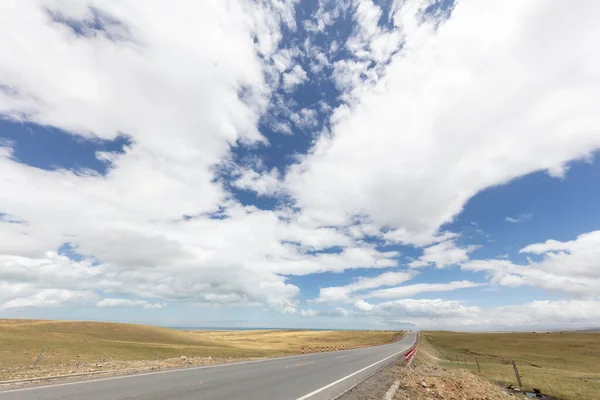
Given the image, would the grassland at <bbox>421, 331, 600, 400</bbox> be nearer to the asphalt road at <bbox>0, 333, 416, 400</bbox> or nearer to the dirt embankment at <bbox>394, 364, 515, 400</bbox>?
the dirt embankment at <bbox>394, 364, 515, 400</bbox>

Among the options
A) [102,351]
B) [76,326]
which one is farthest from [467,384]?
[76,326]

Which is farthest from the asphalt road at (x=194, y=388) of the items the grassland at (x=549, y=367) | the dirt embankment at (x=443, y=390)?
the grassland at (x=549, y=367)

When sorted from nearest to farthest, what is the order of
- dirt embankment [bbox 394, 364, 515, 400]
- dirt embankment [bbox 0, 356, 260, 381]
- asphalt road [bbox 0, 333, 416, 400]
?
asphalt road [bbox 0, 333, 416, 400]
dirt embankment [bbox 394, 364, 515, 400]
dirt embankment [bbox 0, 356, 260, 381]

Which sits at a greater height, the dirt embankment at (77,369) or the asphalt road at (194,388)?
the dirt embankment at (77,369)

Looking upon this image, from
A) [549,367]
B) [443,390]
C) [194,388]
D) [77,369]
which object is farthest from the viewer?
[549,367]

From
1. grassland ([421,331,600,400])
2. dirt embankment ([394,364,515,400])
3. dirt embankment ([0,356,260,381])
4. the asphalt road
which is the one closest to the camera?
the asphalt road

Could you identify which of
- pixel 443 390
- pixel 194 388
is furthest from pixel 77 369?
pixel 443 390

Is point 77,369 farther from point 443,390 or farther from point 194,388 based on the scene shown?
point 443,390

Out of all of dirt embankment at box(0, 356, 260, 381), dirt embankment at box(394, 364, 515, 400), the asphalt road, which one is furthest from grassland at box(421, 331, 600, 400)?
dirt embankment at box(0, 356, 260, 381)

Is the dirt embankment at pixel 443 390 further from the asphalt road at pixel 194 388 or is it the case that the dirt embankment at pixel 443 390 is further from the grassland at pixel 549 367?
the grassland at pixel 549 367

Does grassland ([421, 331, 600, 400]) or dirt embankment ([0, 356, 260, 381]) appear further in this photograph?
grassland ([421, 331, 600, 400])

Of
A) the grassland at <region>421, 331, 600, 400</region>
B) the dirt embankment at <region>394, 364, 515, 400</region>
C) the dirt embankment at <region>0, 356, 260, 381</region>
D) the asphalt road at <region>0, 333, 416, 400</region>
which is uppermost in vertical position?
the dirt embankment at <region>0, 356, 260, 381</region>

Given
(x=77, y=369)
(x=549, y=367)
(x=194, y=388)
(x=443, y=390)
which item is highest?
(x=77, y=369)

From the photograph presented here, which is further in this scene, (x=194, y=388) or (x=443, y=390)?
(x=443, y=390)
